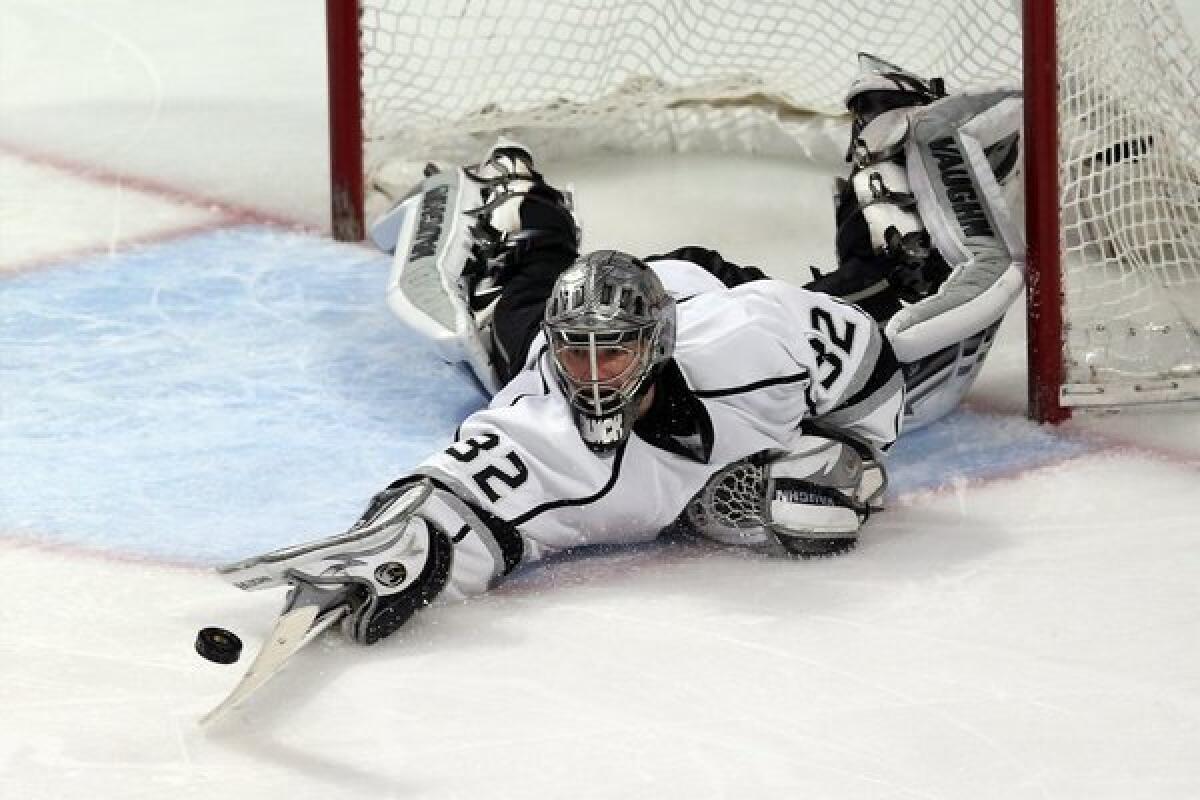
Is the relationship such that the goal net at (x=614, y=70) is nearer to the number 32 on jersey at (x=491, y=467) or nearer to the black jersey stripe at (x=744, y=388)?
the black jersey stripe at (x=744, y=388)

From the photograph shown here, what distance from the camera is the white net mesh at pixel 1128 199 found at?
4402mm

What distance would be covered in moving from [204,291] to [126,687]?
174cm

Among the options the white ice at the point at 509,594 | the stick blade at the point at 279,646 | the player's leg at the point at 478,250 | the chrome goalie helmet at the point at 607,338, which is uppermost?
the chrome goalie helmet at the point at 607,338

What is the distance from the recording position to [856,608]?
3.75 meters

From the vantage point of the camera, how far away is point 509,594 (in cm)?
379

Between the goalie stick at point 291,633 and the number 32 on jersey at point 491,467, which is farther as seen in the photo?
the number 32 on jersey at point 491,467

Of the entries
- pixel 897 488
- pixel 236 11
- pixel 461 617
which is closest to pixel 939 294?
pixel 897 488

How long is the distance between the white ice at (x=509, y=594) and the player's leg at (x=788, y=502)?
37mm

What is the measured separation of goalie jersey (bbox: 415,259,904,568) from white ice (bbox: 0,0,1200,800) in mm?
86

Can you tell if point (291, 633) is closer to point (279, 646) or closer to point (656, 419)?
point (279, 646)

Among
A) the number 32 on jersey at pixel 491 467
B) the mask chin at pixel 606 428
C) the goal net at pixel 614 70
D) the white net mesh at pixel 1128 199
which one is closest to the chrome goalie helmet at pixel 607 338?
the mask chin at pixel 606 428

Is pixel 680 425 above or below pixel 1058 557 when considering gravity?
above

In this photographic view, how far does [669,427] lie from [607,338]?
23 cm

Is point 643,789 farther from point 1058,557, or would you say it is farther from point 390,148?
point 390,148
